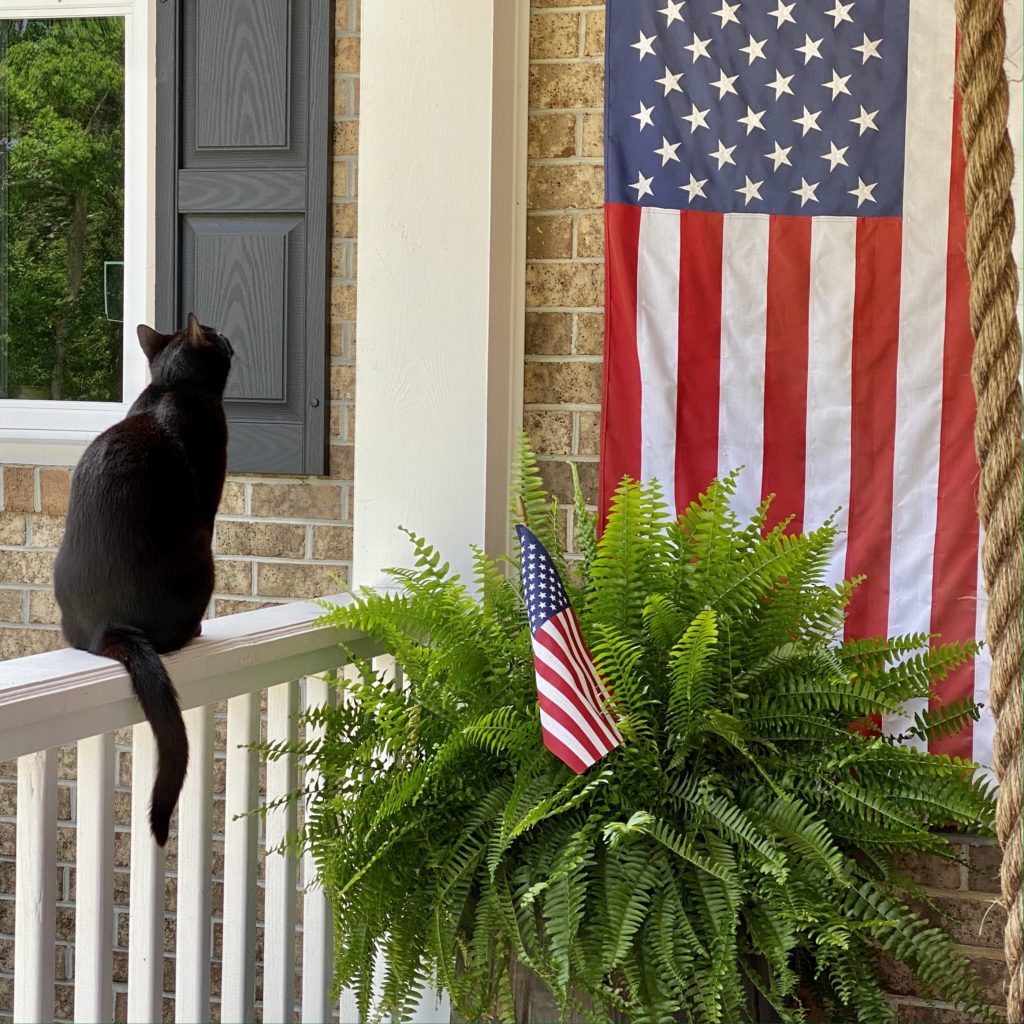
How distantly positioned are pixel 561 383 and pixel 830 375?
55 centimetres

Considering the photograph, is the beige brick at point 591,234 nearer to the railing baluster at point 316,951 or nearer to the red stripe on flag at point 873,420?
the red stripe on flag at point 873,420

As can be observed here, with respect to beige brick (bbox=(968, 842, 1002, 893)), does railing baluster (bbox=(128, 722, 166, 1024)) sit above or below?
above

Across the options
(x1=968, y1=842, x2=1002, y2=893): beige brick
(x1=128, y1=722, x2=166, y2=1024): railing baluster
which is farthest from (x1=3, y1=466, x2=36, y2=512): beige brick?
(x1=968, y1=842, x2=1002, y2=893): beige brick

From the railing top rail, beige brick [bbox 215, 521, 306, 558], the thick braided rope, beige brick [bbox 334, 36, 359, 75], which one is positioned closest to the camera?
the thick braided rope

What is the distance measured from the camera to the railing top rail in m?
1.35

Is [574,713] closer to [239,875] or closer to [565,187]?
[239,875]

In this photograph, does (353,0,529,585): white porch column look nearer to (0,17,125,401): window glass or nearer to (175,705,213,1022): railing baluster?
(175,705,213,1022): railing baluster

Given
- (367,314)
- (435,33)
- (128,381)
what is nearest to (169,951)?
(128,381)

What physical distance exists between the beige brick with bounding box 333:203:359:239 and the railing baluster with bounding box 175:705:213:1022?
1.31 m

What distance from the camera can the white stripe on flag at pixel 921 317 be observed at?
7.35ft

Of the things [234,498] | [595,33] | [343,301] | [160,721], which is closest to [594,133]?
[595,33]

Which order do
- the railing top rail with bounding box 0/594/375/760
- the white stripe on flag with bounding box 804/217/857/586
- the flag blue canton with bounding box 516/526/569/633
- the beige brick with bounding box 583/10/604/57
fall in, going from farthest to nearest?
the beige brick with bounding box 583/10/604/57
the white stripe on flag with bounding box 804/217/857/586
the flag blue canton with bounding box 516/526/569/633
the railing top rail with bounding box 0/594/375/760

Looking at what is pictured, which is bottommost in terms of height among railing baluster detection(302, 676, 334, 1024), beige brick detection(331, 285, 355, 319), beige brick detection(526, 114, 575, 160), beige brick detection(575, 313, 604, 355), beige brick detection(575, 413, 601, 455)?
railing baluster detection(302, 676, 334, 1024)

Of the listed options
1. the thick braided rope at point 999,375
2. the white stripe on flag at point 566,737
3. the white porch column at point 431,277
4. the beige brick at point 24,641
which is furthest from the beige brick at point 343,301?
the thick braided rope at point 999,375
